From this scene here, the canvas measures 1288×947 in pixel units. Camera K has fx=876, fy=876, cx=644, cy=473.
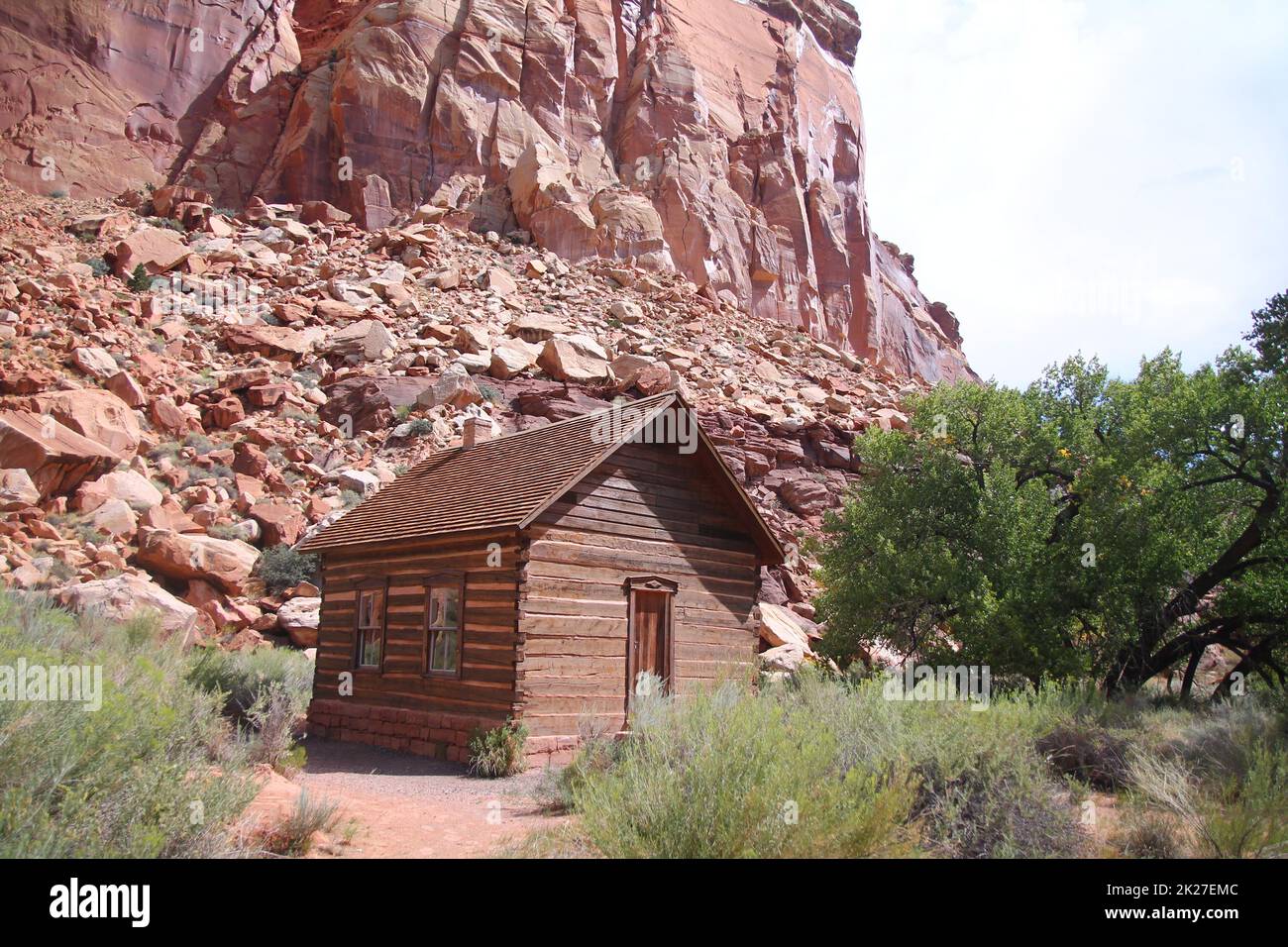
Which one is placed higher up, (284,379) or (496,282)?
(496,282)

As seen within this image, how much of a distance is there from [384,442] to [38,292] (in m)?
13.7

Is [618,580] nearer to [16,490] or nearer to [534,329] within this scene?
[16,490]

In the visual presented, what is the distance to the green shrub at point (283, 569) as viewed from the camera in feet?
72.9

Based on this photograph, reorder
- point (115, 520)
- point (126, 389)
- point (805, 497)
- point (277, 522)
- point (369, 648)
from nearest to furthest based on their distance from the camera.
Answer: point (369, 648)
point (115, 520)
point (277, 522)
point (126, 389)
point (805, 497)

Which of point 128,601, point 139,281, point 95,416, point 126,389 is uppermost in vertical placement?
point 139,281

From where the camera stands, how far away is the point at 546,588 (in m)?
12.8

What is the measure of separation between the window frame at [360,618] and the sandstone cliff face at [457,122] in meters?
34.6

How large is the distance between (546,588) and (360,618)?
15.4 feet

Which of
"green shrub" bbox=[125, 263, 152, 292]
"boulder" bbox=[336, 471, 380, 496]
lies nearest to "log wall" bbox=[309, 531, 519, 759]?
"boulder" bbox=[336, 471, 380, 496]

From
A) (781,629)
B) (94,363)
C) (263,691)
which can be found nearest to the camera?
(263,691)

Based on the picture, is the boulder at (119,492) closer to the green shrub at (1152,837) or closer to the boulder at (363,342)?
the boulder at (363,342)

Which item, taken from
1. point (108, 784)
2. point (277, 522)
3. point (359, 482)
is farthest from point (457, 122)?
point (108, 784)

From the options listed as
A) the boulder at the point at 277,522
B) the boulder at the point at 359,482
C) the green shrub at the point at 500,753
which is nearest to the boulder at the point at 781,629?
the green shrub at the point at 500,753

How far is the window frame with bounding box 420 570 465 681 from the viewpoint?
13375 mm
